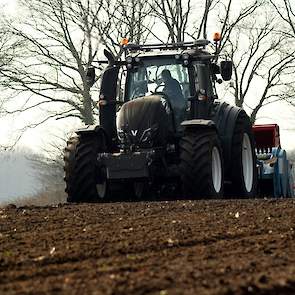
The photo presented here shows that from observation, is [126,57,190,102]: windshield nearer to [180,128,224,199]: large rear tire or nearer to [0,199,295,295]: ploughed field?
[180,128,224,199]: large rear tire

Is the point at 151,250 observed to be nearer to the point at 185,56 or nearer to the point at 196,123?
the point at 196,123

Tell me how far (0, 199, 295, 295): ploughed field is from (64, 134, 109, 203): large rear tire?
7.19ft

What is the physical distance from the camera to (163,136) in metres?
12.6

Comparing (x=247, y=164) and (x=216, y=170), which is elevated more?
(x=247, y=164)

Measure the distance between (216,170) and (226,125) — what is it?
3.51 feet

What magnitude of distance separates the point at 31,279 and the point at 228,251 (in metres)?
1.60

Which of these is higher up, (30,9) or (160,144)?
(30,9)

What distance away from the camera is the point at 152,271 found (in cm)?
523

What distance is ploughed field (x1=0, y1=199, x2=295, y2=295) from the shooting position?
15.6 ft

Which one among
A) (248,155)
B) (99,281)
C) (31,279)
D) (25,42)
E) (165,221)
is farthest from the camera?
(25,42)

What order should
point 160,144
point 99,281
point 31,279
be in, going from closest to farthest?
1. point 99,281
2. point 31,279
3. point 160,144

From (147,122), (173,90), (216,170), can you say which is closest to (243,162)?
(216,170)

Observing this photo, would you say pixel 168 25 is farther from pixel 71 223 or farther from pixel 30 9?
pixel 71 223

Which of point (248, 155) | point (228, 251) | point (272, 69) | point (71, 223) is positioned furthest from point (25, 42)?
point (228, 251)
